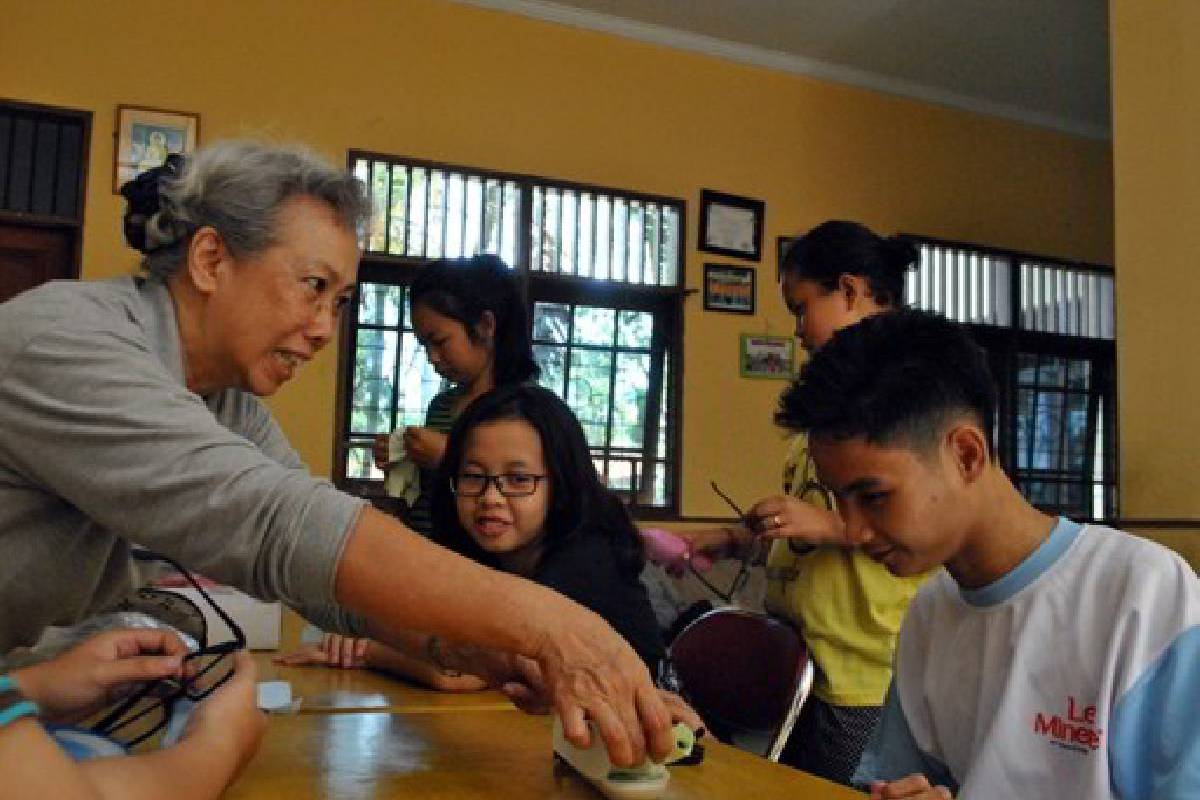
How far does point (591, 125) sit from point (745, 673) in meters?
3.32

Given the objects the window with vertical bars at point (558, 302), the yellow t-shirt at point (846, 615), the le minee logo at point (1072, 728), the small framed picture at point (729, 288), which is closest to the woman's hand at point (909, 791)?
the le minee logo at point (1072, 728)

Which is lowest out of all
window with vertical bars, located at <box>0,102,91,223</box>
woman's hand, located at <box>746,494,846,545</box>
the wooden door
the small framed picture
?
woman's hand, located at <box>746,494,846,545</box>

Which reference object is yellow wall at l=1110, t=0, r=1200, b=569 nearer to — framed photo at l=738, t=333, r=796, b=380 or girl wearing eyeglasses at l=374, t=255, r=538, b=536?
framed photo at l=738, t=333, r=796, b=380

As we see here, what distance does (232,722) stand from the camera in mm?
988

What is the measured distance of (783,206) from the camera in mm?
5031

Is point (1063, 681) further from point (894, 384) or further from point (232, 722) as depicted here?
point (232, 722)

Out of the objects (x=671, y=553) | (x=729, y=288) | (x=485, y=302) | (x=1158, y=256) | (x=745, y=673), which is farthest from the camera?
(x=729, y=288)

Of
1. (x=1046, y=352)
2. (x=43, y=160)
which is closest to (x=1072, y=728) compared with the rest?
(x=43, y=160)

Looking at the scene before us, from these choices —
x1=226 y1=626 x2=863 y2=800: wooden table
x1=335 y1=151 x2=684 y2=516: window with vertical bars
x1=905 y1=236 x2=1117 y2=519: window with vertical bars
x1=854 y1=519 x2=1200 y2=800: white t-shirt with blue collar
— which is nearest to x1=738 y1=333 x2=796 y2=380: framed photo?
x1=335 y1=151 x2=684 y2=516: window with vertical bars

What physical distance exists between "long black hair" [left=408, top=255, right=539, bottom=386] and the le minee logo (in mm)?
1564

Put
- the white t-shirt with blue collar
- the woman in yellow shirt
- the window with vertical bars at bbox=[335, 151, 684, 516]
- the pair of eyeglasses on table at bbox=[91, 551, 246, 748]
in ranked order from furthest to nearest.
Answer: the window with vertical bars at bbox=[335, 151, 684, 516], the woman in yellow shirt, the pair of eyeglasses on table at bbox=[91, 551, 246, 748], the white t-shirt with blue collar

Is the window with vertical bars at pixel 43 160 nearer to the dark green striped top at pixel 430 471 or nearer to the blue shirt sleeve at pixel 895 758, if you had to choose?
the dark green striped top at pixel 430 471

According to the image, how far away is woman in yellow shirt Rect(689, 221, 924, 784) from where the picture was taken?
182 cm

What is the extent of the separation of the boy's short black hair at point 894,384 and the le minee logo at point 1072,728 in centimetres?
32
